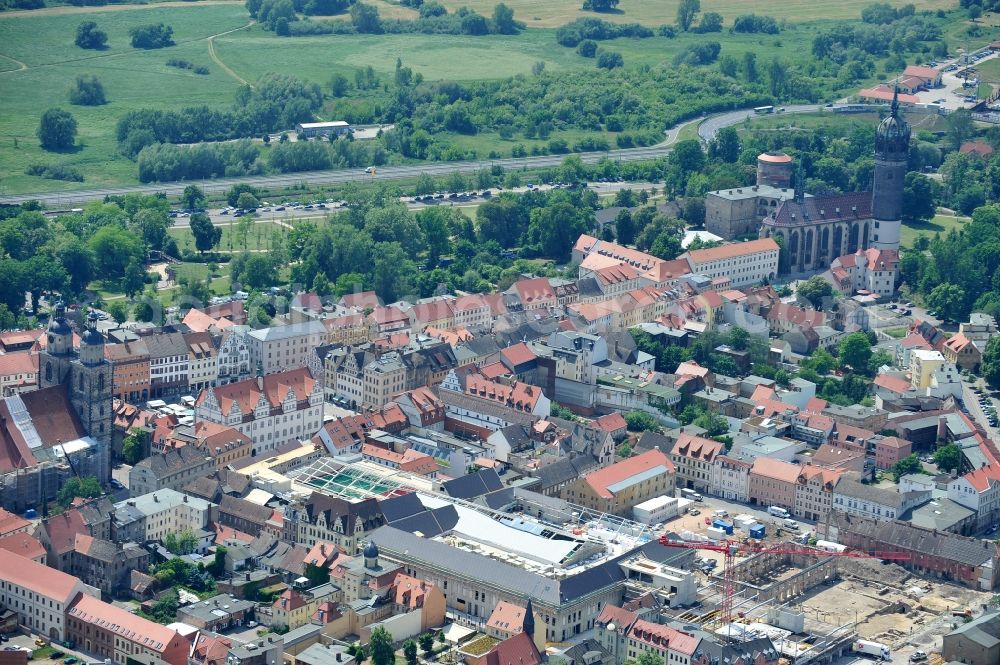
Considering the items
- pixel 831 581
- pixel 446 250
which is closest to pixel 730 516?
pixel 831 581

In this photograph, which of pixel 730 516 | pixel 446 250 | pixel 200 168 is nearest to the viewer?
pixel 730 516

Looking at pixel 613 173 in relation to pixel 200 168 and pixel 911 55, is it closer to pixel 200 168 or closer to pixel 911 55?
pixel 200 168

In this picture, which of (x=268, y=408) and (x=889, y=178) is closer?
(x=268, y=408)

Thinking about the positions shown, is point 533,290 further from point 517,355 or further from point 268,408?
point 268,408

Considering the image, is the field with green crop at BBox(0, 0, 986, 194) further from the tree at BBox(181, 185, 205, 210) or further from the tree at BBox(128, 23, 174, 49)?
the tree at BBox(181, 185, 205, 210)

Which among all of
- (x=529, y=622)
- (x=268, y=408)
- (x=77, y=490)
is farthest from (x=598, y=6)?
(x=529, y=622)

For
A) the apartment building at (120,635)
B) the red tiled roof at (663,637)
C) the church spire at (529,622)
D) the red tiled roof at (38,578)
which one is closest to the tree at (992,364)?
the red tiled roof at (663,637)

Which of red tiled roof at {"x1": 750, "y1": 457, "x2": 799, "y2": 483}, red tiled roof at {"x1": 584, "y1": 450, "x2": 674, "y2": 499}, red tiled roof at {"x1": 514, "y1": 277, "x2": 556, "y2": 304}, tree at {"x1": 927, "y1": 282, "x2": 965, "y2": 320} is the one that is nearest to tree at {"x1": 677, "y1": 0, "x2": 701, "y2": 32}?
tree at {"x1": 927, "y1": 282, "x2": 965, "y2": 320}

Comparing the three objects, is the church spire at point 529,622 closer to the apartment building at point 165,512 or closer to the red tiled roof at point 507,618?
the red tiled roof at point 507,618
